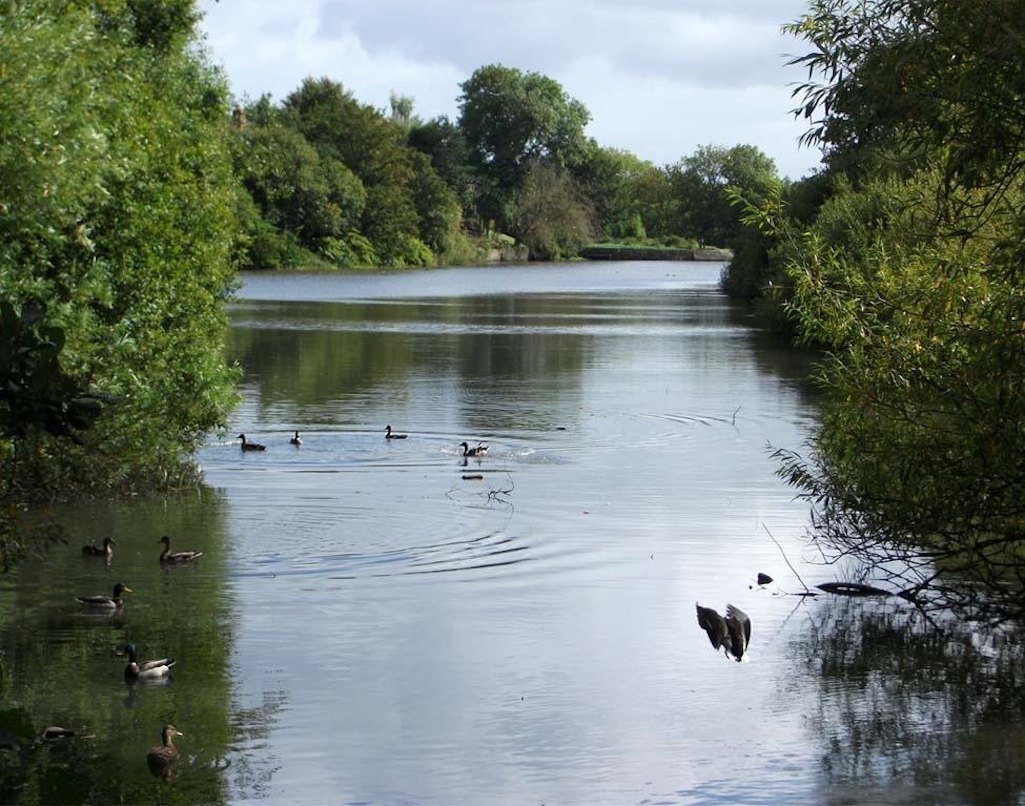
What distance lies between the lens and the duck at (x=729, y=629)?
45.9 feet

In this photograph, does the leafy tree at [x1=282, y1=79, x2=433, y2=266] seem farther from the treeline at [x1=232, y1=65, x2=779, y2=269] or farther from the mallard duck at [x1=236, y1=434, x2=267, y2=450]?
the mallard duck at [x1=236, y1=434, x2=267, y2=450]

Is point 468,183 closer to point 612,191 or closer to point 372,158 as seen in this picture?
point 372,158

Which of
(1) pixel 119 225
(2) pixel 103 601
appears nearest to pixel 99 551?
(2) pixel 103 601

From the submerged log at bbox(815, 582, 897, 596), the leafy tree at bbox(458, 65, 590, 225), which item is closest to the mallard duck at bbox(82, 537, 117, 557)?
the submerged log at bbox(815, 582, 897, 596)

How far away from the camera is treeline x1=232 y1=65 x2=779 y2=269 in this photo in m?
106

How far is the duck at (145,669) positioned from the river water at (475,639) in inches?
6.8

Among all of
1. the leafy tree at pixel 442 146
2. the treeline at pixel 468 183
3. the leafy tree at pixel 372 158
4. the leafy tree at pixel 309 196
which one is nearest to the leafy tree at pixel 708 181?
the treeline at pixel 468 183

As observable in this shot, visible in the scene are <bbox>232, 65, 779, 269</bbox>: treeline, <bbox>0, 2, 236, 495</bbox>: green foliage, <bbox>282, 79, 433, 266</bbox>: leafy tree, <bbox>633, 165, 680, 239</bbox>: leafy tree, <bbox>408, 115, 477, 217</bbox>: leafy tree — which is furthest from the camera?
<bbox>633, 165, 680, 239</bbox>: leafy tree

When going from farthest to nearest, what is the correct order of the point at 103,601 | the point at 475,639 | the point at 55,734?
the point at 103,601 < the point at 475,639 < the point at 55,734

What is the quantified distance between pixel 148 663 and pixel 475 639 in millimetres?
3050

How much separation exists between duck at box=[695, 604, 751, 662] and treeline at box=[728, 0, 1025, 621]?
56.7 inches

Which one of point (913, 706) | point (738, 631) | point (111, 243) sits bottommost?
point (913, 706)

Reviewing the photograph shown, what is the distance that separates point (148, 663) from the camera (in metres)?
12.9

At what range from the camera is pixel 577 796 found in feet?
34.1
